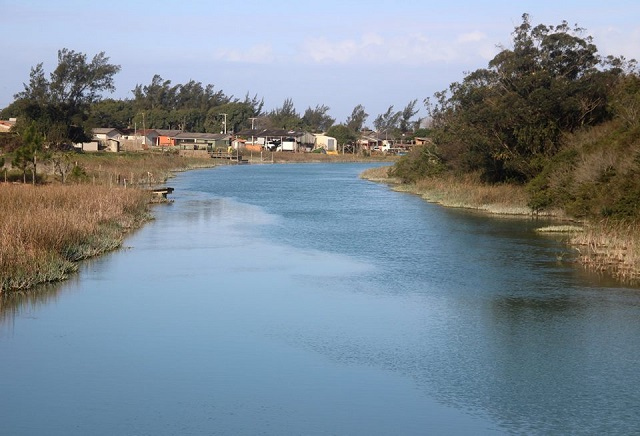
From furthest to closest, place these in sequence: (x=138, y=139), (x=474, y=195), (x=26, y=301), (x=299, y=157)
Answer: (x=299, y=157) → (x=138, y=139) → (x=474, y=195) → (x=26, y=301)

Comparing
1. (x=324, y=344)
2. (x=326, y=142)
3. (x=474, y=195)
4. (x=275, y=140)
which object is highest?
(x=275, y=140)

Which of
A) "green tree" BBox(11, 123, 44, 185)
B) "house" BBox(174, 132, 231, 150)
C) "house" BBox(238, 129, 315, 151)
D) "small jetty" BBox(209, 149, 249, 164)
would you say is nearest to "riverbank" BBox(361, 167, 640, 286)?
"green tree" BBox(11, 123, 44, 185)

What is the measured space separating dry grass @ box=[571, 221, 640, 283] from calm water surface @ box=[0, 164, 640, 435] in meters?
0.76

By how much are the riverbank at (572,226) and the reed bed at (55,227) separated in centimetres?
1462

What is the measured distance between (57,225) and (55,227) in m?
0.29

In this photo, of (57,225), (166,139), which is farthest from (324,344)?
(166,139)

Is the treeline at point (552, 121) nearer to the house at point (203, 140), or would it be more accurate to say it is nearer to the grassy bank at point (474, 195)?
the grassy bank at point (474, 195)

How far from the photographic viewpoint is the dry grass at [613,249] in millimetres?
23406

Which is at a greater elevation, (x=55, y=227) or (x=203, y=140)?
(x=203, y=140)

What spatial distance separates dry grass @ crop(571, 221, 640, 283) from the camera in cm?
2341

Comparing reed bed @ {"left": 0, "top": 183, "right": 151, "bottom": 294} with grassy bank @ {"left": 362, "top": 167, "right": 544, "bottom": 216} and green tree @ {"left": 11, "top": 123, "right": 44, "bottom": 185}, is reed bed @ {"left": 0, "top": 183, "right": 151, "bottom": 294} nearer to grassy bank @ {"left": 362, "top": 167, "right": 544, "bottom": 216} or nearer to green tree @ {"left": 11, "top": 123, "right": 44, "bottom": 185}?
green tree @ {"left": 11, "top": 123, "right": 44, "bottom": 185}

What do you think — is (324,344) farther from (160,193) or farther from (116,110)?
(116,110)

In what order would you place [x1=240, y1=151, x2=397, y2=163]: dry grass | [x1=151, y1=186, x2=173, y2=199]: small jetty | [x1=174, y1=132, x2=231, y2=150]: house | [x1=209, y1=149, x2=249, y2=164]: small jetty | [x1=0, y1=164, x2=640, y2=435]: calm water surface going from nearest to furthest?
[x1=0, y1=164, x2=640, y2=435]: calm water surface < [x1=151, y1=186, x2=173, y2=199]: small jetty < [x1=209, y1=149, x2=249, y2=164]: small jetty < [x1=240, y1=151, x2=397, y2=163]: dry grass < [x1=174, y1=132, x2=231, y2=150]: house

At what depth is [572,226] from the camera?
3428 centimetres
